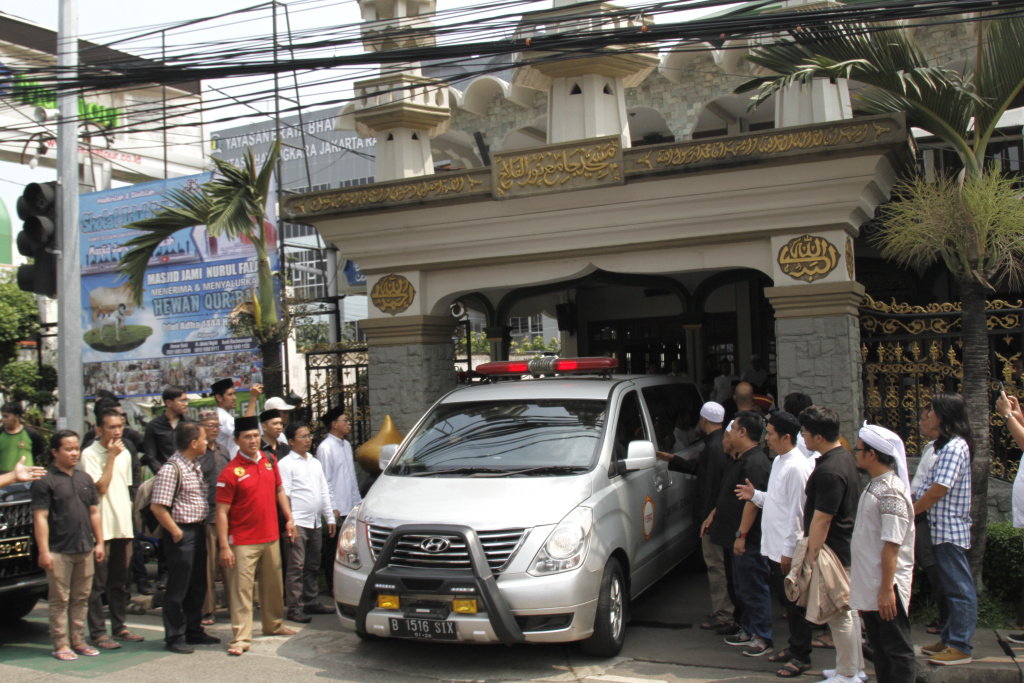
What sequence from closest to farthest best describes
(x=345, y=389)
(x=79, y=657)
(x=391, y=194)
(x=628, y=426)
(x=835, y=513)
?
1. (x=835, y=513)
2. (x=79, y=657)
3. (x=628, y=426)
4. (x=391, y=194)
5. (x=345, y=389)

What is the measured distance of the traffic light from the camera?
7.99m

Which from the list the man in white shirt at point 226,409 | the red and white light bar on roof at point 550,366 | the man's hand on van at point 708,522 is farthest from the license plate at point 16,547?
the man's hand on van at point 708,522

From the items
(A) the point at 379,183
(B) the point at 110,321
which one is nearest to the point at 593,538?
(A) the point at 379,183

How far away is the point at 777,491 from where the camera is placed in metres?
5.36

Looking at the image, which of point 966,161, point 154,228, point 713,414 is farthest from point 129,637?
point 966,161

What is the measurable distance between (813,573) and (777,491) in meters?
0.76

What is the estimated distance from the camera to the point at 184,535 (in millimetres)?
6133

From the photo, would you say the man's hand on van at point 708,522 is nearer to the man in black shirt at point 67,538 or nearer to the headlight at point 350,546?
the headlight at point 350,546

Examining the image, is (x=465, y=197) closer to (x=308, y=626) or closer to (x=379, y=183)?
Result: (x=379, y=183)

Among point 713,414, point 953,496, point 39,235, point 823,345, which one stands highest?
point 39,235

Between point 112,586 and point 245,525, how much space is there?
1378mm

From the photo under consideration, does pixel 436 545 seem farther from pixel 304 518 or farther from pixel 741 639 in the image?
pixel 741 639

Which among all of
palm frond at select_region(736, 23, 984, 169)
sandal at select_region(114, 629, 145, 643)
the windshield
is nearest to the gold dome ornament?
the windshield

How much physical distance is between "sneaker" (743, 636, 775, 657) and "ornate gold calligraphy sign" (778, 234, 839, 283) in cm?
384
